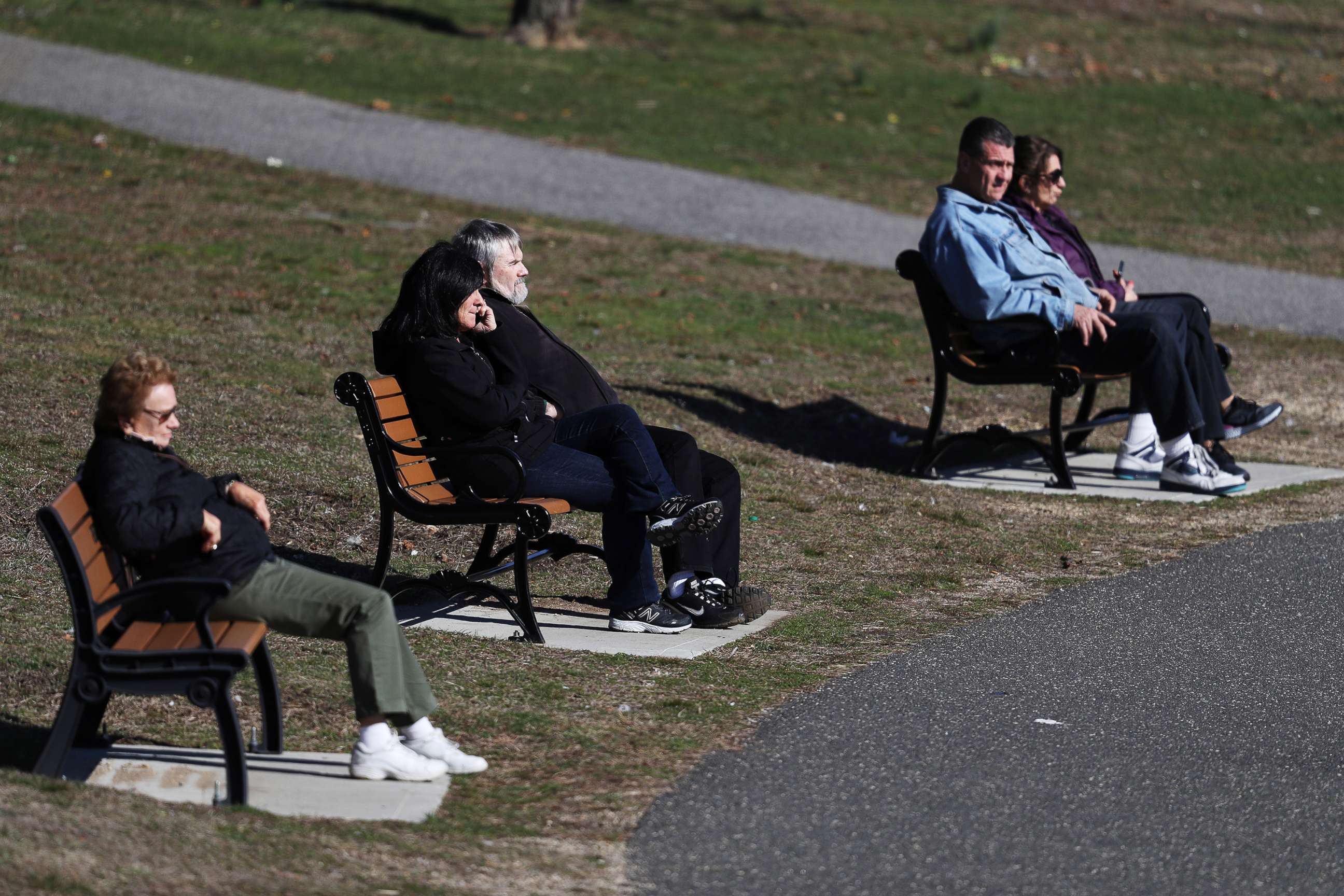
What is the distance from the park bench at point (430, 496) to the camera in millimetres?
5891

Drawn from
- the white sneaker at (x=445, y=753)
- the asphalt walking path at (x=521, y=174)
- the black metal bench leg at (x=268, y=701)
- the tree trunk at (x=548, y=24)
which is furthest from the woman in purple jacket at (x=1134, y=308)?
the tree trunk at (x=548, y=24)

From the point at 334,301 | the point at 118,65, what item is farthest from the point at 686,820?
the point at 118,65

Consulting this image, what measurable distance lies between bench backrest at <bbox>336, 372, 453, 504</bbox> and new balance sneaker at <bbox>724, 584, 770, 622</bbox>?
109 cm

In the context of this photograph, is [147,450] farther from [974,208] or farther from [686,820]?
[974,208]

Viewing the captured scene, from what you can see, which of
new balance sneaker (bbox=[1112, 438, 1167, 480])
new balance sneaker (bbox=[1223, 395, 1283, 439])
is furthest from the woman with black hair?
new balance sneaker (bbox=[1223, 395, 1283, 439])

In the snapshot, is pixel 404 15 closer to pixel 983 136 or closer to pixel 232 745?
pixel 983 136

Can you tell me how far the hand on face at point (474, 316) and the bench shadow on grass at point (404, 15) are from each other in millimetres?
18238

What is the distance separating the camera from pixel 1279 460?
978cm

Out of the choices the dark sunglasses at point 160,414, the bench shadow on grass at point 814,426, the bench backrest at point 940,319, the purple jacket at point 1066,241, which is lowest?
the bench shadow on grass at point 814,426

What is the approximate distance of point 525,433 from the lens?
614cm

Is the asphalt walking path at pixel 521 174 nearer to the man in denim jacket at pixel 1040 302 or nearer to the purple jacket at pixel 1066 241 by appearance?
the purple jacket at pixel 1066 241

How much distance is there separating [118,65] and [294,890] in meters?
17.3

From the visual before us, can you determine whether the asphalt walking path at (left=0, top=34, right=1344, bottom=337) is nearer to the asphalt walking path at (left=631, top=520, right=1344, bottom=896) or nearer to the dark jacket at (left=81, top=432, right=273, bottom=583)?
the asphalt walking path at (left=631, top=520, right=1344, bottom=896)

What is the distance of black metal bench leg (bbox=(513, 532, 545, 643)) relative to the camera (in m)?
5.92
